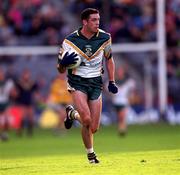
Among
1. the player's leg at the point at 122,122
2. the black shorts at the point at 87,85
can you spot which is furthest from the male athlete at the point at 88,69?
the player's leg at the point at 122,122

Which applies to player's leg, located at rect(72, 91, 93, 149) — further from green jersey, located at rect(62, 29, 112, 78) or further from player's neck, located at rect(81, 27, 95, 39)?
player's neck, located at rect(81, 27, 95, 39)

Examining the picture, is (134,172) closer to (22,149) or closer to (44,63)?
(22,149)

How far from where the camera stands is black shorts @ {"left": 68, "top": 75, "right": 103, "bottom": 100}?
1419cm

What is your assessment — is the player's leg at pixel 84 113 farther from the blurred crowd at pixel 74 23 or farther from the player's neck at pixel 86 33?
the blurred crowd at pixel 74 23

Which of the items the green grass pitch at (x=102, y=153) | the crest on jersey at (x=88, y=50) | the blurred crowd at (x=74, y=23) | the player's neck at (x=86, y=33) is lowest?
the green grass pitch at (x=102, y=153)

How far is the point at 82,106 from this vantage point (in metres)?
14.0

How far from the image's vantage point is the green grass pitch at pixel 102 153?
13.1 m

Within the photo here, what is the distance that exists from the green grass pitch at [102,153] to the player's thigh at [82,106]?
2.61ft

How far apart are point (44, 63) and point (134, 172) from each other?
2291 cm

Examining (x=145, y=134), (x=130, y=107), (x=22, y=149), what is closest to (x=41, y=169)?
(x=22, y=149)

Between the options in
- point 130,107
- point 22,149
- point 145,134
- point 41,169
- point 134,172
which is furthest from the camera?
point 130,107

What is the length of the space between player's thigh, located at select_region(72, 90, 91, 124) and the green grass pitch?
796 millimetres

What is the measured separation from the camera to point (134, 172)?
12352mm

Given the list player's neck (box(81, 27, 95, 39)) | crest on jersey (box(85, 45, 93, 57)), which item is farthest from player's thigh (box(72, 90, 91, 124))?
player's neck (box(81, 27, 95, 39))
